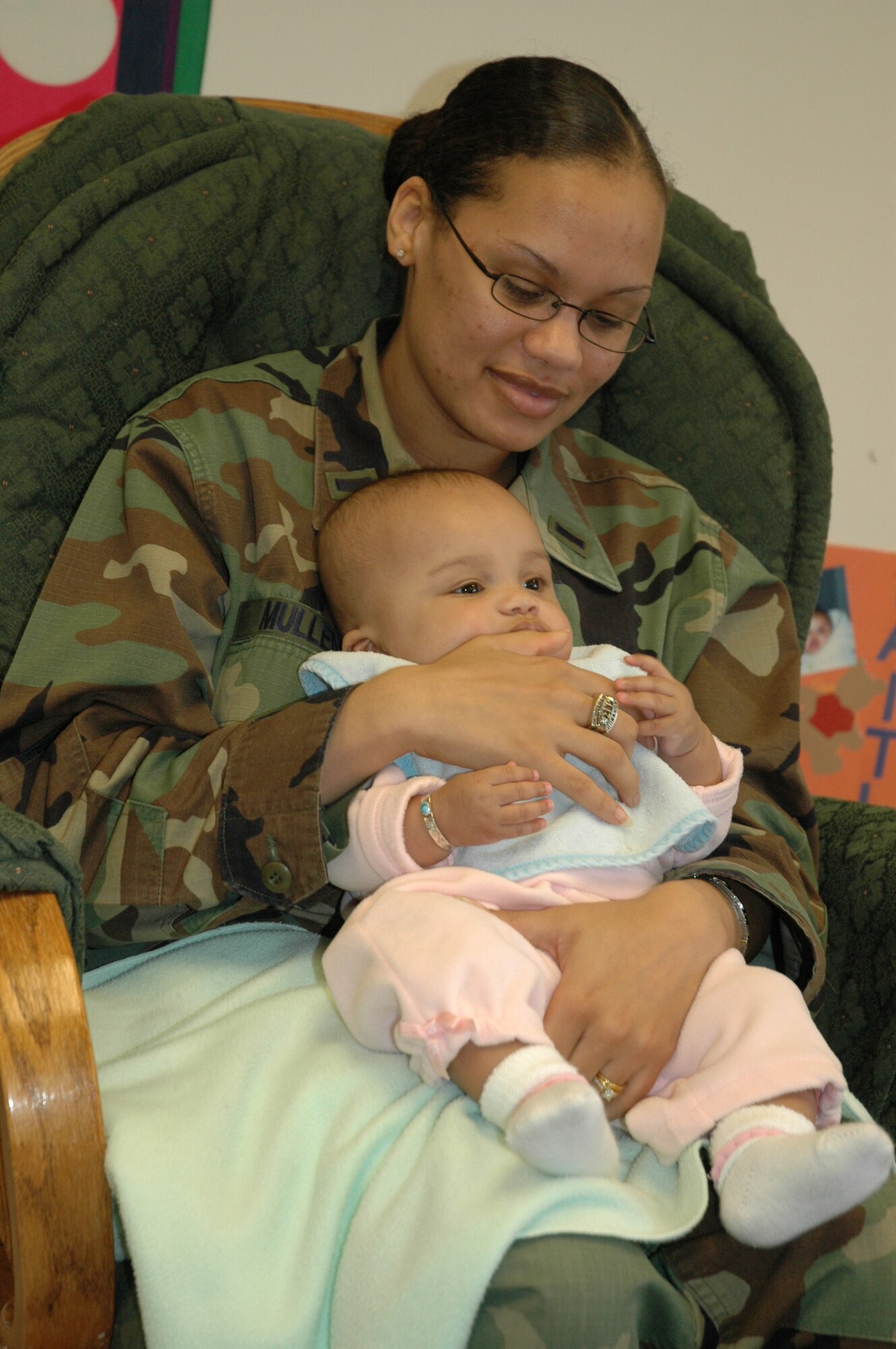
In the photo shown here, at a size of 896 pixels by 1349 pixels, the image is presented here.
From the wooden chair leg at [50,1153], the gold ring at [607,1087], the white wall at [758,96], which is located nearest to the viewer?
the wooden chair leg at [50,1153]

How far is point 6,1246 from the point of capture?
868 mm

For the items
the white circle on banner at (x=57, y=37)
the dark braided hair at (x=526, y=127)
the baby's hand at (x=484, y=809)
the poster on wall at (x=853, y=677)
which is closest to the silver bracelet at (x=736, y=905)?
the baby's hand at (x=484, y=809)

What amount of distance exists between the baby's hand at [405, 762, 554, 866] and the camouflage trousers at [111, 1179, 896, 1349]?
0.33 metres

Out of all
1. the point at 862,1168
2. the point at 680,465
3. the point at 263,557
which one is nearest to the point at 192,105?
the point at 263,557

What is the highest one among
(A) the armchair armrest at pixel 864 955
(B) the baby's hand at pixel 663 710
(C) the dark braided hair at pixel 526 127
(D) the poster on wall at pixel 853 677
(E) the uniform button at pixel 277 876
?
(C) the dark braided hair at pixel 526 127

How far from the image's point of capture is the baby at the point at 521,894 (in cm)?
83

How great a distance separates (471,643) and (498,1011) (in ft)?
1.39

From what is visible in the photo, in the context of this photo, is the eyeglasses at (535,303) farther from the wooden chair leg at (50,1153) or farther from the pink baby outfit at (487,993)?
the wooden chair leg at (50,1153)

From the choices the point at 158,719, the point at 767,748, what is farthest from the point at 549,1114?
the point at 767,748

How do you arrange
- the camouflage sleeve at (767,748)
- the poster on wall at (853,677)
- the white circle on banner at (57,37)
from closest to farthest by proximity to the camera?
the camouflage sleeve at (767,748) → the white circle on banner at (57,37) → the poster on wall at (853,677)

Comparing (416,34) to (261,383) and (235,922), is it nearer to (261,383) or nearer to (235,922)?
(261,383)

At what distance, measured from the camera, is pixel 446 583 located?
1.24 metres

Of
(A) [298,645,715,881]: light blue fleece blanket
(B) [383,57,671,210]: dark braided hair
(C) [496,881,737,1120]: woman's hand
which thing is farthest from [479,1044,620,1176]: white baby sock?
(B) [383,57,671,210]: dark braided hair

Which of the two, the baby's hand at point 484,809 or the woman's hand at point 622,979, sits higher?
the baby's hand at point 484,809
